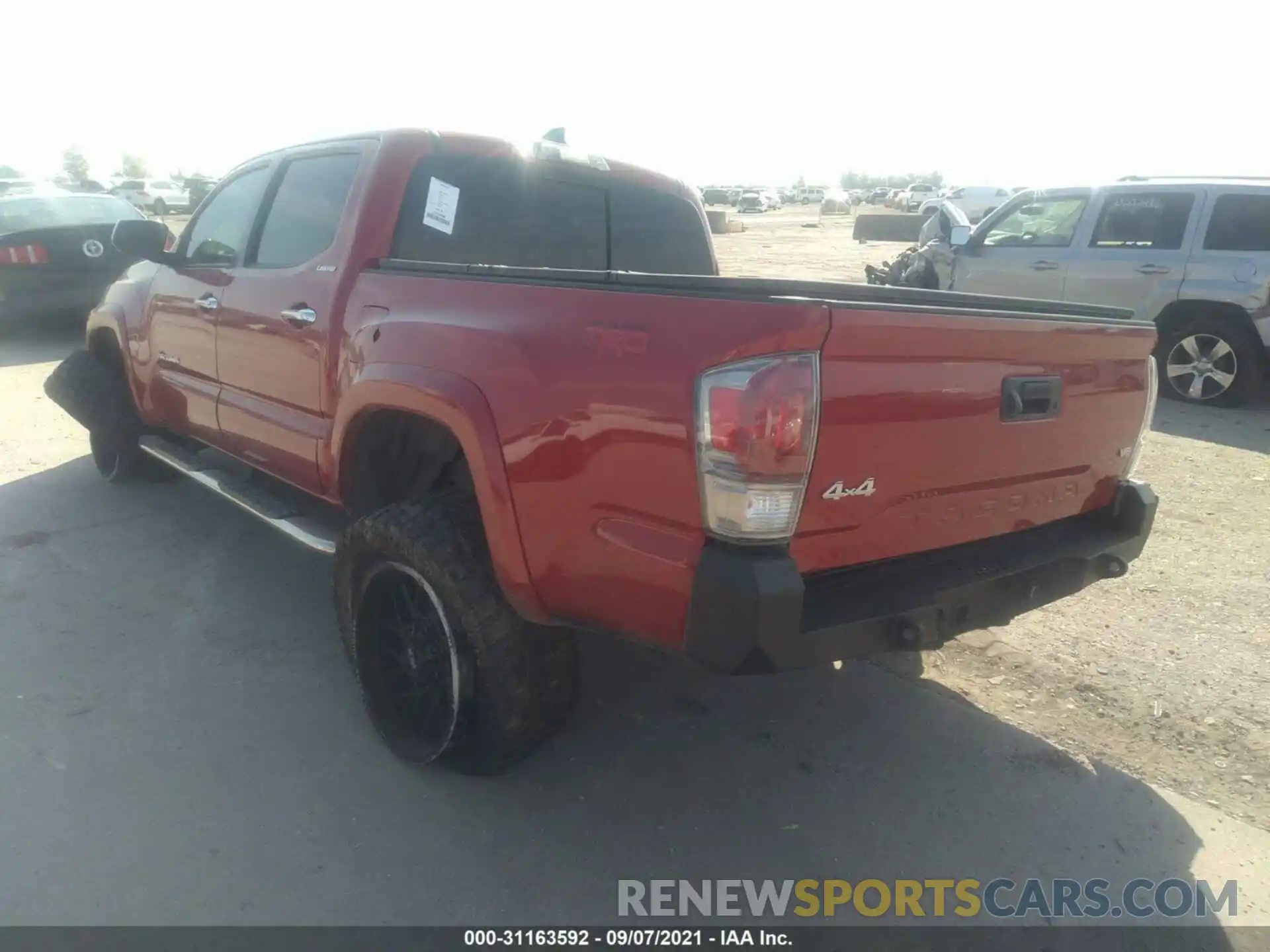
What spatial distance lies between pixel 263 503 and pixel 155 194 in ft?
138

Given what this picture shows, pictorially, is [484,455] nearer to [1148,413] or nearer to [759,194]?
[1148,413]

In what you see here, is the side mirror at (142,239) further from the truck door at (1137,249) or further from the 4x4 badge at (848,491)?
the truck door at (1137,249)

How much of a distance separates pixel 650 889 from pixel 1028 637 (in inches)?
83.5

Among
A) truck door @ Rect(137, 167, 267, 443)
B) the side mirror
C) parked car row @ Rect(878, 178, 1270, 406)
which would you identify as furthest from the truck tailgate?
parked car row @ Rect(878, 178, 1270, 406)

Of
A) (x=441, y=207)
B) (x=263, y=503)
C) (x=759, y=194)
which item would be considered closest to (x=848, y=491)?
(x=441, y=207)

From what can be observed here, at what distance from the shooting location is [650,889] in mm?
2486

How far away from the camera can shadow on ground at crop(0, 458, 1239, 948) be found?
8.07ft

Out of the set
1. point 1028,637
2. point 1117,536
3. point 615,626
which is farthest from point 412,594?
point 1028,637

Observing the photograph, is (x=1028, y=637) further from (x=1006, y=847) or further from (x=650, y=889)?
(x=650, y=889)

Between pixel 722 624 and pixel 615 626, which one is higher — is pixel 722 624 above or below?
above

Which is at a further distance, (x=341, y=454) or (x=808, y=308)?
(x=341, y=454)

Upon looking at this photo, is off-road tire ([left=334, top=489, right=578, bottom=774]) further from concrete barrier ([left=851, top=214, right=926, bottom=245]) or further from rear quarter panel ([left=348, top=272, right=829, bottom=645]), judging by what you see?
concrete barrier ([left=851, top=214, right=926, bottom=245])

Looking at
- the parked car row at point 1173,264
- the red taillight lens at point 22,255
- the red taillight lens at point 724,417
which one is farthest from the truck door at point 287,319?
the red taillight lens at point 22,255

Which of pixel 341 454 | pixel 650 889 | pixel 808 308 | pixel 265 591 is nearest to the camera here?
pixel 808 308
